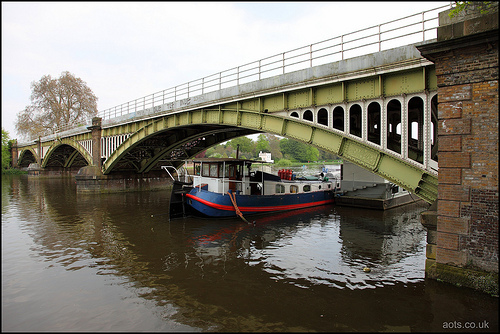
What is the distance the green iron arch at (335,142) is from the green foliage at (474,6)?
165 inches

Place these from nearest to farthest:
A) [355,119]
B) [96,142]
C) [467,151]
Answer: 1. [467,151]
2. [355,119]
3. [96,142]

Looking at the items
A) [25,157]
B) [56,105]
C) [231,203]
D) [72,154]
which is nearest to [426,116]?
[231,203]

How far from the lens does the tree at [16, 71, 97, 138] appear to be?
59375 mm

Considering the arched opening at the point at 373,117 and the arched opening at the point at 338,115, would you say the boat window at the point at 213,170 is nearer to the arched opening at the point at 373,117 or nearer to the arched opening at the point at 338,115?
the arched opening at the point at 338,115

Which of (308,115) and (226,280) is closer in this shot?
(226,280)

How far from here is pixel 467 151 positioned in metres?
7.25

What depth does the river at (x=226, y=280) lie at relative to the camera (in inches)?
256

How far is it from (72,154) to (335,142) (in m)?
48.5

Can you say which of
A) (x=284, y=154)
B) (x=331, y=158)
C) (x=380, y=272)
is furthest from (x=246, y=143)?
(x=380, y=272)

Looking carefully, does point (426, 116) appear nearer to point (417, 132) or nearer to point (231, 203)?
point (417, 132)

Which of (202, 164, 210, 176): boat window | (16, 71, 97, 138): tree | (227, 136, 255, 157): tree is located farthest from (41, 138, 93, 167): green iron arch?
(227, 136, 255, 157): tree

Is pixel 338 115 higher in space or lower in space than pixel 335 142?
higher

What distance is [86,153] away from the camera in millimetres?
34031

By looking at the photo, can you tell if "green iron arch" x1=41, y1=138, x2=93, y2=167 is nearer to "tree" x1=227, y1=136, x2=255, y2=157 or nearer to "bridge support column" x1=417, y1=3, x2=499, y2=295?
"bridge support column" x1=417, y1=3, x2=499, y2=295
